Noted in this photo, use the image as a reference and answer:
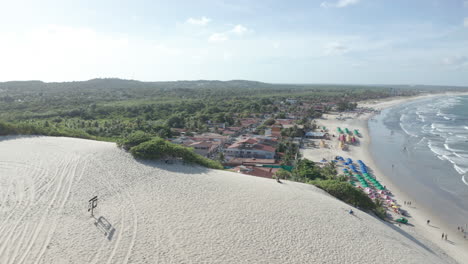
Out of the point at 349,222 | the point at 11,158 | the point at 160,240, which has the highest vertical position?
the point at 11,158

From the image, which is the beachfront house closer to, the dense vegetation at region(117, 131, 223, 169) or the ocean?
the ocean

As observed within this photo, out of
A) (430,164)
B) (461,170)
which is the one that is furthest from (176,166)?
(461,170)

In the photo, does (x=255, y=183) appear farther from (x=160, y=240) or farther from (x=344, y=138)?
(x=344, y=138)

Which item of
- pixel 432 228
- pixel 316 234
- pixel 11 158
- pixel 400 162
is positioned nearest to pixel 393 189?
pixel 432 228

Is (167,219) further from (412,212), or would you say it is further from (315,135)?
(315,135)

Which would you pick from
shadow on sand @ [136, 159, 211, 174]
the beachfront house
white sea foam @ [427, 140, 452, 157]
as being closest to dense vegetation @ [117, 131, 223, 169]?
shadow on sand @ [136, 159, 211, 174]

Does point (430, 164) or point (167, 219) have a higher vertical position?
point (167, 219)

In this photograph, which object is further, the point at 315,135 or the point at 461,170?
the point at 315,135
